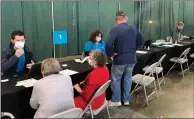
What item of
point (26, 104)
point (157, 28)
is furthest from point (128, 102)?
point (157, 28)

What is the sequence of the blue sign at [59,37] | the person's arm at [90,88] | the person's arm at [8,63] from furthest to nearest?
1. the blue sign at [59,37]
2. the person's arm at [8,63]
3. the person's arm at [90,88]

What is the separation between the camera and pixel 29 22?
407 cm

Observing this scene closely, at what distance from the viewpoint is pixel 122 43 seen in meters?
2.93

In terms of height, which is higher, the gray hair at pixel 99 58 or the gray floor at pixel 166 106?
the gray hair at pixel 99 58

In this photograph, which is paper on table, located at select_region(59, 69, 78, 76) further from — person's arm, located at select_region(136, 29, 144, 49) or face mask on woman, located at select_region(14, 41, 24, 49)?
person's arm, located at select_region(136, 29, 144, 49)

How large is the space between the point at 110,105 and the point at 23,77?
1.34 m

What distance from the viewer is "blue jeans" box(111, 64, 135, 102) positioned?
10.0 ft

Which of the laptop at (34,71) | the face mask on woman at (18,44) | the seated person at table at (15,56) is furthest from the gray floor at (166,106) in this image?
the face mask on woman at (18,44)

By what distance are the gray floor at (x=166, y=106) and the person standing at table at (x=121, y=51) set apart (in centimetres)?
20

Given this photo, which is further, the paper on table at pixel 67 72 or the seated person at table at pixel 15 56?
the paper on table at pixel 67 72

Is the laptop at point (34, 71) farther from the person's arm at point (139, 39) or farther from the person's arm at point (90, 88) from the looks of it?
the person's arm at point (139, 39)

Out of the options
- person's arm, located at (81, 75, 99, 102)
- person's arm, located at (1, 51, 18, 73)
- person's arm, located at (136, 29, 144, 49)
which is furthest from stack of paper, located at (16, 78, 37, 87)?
person's arm, located at (136, 29, 144, 49)

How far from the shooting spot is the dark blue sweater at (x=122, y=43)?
9.47ft

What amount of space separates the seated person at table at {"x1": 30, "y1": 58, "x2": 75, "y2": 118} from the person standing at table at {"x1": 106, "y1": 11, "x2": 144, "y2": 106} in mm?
1254
